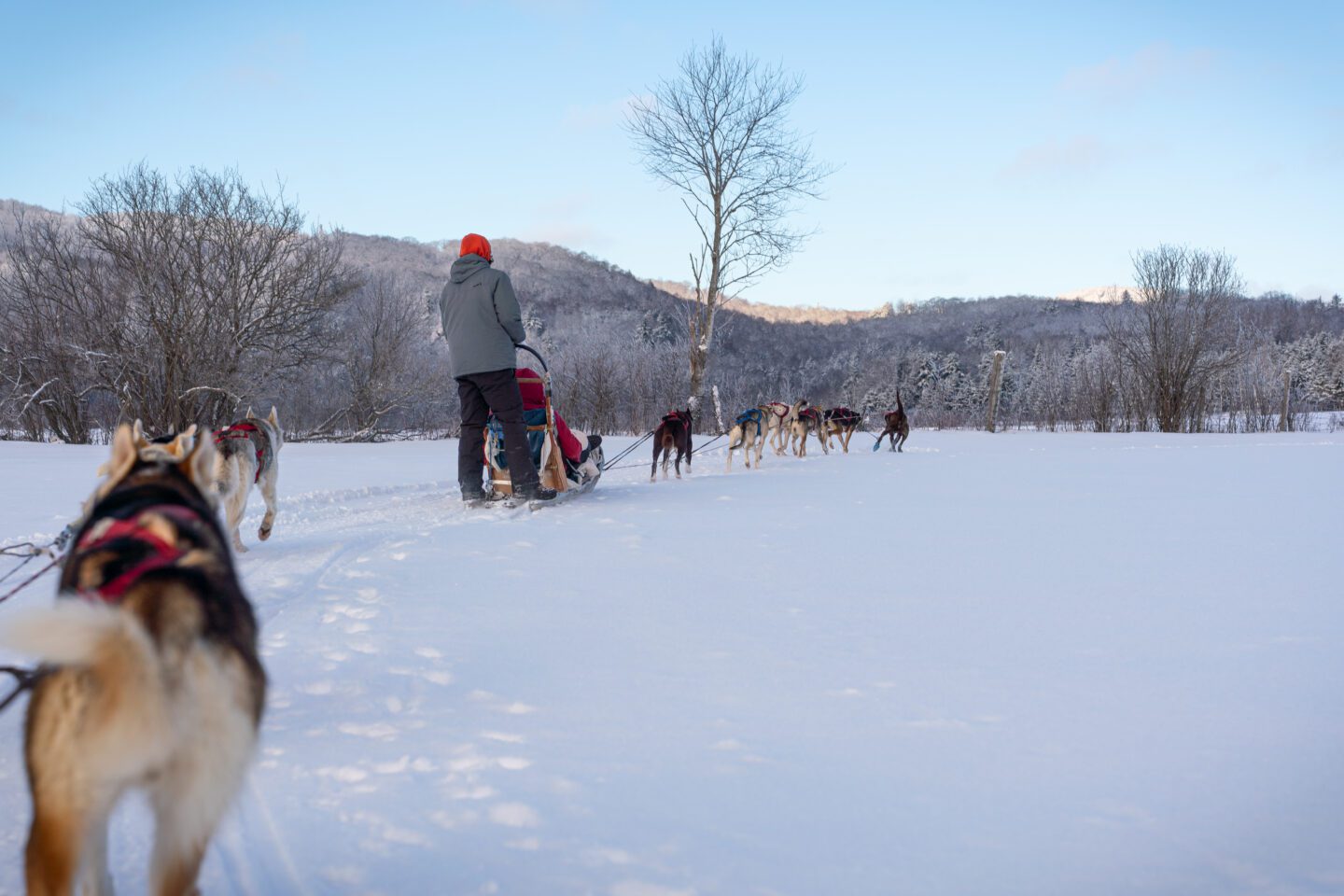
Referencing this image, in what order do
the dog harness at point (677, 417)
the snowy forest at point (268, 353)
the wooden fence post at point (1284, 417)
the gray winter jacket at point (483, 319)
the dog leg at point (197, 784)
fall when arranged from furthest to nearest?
1. the wooden fence post at point (1284, 417)
2. the snowy forest at point (268, 353)
3. the dog harness at point (677, 417)
4. the gray winter jacket at point (483, 319)
5. the dog leg at point (197, 784)

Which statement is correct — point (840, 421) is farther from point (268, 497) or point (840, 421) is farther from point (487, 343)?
point (268, 497)

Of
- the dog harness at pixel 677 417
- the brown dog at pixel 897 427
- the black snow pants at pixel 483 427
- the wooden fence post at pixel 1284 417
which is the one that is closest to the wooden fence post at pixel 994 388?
the wooden fence post at pixel 1284 417

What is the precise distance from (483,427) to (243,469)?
2.28 metres

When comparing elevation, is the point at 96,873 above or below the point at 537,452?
below

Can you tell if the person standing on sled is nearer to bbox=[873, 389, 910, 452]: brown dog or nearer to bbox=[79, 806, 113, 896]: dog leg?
bbox=[79, 806, 113, 896]: dog leg

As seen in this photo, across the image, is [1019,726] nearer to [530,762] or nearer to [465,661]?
[530,762]

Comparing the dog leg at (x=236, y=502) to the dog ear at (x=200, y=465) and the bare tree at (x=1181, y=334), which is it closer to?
the dog ear at (x=200, y=465)

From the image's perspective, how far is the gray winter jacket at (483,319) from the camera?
6586 mm

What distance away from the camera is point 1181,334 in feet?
72.6

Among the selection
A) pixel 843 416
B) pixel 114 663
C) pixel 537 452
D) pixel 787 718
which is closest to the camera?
pixel 114 663

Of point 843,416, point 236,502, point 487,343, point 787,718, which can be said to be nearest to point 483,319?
point 487,343

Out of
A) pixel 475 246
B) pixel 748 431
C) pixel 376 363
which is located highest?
pixel 376 363

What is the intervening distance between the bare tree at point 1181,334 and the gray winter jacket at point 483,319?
21.8 m

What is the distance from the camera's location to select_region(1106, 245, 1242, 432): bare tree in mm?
22031
